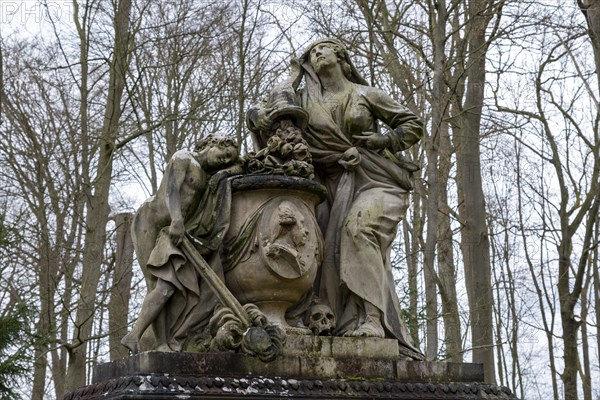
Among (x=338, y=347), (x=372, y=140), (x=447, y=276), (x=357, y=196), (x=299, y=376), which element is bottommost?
(x=299, y=376)

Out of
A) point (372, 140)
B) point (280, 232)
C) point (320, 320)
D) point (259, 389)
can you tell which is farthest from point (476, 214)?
point (259, 389)

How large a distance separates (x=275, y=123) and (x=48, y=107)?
11.2m

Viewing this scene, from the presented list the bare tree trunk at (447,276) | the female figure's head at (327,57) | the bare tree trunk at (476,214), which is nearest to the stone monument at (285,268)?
the female figure's head at (327,57)

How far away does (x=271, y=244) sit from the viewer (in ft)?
25.1

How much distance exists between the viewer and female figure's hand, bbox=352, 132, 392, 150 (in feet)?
27.5

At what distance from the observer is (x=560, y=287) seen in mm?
18906

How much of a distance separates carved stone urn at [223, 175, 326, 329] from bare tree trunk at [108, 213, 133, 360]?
31.6 feet

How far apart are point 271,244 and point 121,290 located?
1153 centimetres

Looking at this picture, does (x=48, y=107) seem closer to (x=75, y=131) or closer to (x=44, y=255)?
(x=75, y=131)

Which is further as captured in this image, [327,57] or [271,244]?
[327,57]

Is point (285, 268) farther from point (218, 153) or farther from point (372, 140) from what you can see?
point (372, 140)

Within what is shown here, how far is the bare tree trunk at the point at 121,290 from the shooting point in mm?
17734

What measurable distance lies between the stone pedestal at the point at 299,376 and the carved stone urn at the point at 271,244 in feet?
1.24

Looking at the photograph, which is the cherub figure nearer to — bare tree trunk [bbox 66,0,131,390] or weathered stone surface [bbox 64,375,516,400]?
weathered stone surface [bbox 64,375,516,400]
